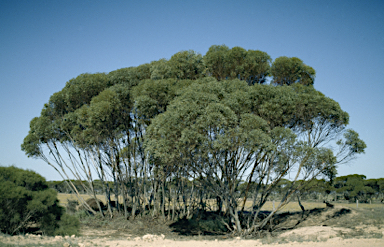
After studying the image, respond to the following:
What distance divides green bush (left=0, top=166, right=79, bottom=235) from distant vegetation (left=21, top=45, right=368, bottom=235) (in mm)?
4930

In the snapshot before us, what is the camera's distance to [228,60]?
19.0m

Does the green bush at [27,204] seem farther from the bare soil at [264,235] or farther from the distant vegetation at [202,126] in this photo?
the distant vegetation at [202,126]

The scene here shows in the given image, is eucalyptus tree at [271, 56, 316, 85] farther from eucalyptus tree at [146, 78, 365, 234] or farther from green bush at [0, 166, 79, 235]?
green bush at [0, 166, 79, 235]

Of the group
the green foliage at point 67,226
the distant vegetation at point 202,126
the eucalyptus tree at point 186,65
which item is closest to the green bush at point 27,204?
the green foliage at point 67,226

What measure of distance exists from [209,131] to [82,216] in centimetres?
1345

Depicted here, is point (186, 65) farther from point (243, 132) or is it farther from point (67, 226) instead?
point (67, 226)

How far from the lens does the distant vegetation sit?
13.5m

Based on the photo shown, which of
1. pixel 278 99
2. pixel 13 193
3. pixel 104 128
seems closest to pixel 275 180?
pixel 278 99

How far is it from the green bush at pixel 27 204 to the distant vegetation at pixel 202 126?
16.2 feet

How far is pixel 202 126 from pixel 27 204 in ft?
26.6

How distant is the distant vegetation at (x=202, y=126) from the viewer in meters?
13.5

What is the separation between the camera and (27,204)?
11609mm

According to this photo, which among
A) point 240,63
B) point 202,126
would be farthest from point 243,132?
point 240,63

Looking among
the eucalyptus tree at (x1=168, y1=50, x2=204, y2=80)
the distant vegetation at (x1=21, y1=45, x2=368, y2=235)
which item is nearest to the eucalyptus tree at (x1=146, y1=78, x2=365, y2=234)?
the distant vegetation at (x1=21, y1=45, x2=368, y2=235)
